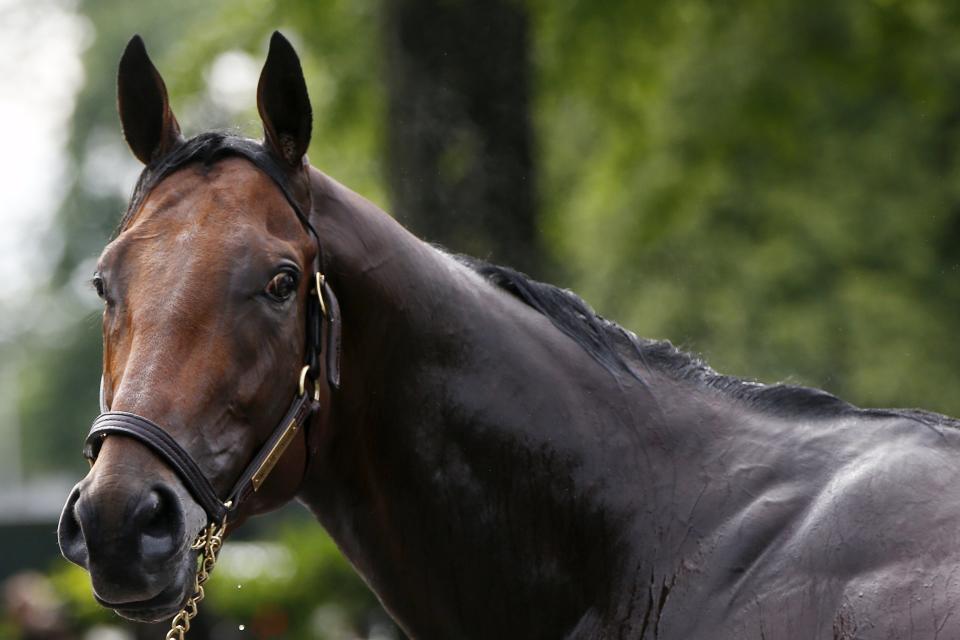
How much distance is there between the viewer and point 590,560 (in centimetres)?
326

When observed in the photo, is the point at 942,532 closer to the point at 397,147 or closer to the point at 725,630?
the point at 725,630

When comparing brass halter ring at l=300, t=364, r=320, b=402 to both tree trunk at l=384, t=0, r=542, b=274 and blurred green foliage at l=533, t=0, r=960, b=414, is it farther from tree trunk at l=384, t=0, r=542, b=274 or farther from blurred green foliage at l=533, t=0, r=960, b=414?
blurred green foliage at l=533, t=0, r=960, b=414

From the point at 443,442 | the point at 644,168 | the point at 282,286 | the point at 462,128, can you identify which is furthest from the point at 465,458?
the point at 644,168

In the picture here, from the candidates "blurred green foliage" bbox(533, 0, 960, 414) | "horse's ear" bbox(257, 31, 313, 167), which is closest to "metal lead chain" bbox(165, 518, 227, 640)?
"horse's ear" bbox(257, 31, 313, 167)

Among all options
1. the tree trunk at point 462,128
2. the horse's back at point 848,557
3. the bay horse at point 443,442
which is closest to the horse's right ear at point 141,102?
the bay horse at point 443,442

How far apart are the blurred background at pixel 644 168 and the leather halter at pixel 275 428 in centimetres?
400

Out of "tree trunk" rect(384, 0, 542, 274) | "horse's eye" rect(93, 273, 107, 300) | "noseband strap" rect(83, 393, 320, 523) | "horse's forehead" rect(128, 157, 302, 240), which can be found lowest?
"noseband strap" rect(83, 393, 320, 523)

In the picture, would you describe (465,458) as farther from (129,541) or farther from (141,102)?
(141,102)

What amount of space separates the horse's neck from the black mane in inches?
3.3

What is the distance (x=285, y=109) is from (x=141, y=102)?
1.28ft

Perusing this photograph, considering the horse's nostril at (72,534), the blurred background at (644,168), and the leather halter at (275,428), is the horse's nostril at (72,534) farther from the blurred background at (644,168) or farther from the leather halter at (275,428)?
the blurred background at (644,168)

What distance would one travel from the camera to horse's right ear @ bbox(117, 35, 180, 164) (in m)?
3.41

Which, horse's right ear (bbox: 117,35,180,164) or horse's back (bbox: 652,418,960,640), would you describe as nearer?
horse's back (bbox: 652,418,960,640)

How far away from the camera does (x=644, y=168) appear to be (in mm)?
13609
